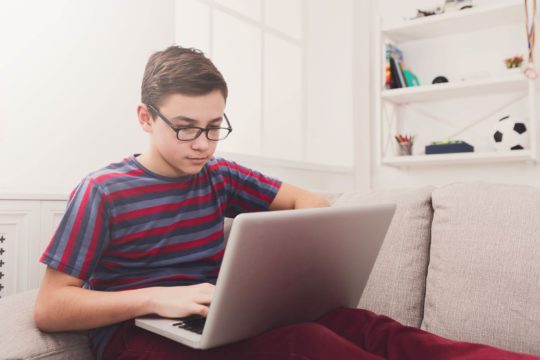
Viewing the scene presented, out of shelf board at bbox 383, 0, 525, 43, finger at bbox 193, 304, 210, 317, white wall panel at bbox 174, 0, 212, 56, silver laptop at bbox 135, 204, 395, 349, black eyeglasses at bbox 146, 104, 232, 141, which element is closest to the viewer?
silver laptop at bbox 135, 204, 395, 349

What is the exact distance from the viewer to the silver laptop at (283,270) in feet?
2.30

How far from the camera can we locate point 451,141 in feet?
8.63

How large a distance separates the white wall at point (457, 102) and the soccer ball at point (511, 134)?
0.16m

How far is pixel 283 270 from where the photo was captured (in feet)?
2.60

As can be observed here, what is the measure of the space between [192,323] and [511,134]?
2.18 meters

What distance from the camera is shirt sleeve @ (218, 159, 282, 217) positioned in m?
1.31

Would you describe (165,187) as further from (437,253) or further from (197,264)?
(437,253)

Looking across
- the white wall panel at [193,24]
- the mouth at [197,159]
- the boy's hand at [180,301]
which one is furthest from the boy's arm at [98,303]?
the white wall panel at [193,24]

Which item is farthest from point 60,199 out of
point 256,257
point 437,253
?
point 437,253

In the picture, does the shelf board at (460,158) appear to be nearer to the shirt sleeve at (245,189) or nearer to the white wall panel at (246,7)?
the white wall panel at (246,7)

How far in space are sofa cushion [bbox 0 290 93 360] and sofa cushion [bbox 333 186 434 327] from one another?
72cm

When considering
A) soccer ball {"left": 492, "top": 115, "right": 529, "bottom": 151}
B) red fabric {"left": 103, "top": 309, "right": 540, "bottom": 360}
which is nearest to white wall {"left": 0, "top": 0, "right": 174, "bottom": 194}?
red fabric {"left": 103, "top": 309, "right": 540, "bottom": 360}

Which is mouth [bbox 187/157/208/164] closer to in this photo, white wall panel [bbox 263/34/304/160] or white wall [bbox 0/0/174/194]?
white wall [bbox 0/0/174/194]

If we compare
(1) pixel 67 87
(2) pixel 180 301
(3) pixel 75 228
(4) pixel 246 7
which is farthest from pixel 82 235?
(4) pixel 246 7
